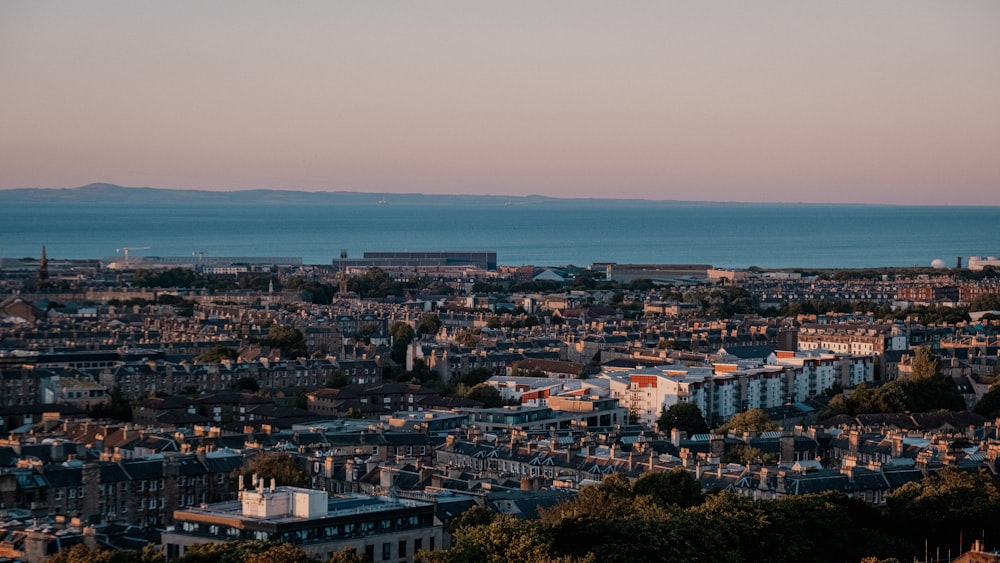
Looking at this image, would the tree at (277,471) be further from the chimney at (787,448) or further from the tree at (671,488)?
the chimney at (787,448)

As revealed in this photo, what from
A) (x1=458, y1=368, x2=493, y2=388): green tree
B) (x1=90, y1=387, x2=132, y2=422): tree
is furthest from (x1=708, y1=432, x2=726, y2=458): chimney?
(x1=458, y1=368, x2=493, y2=388): green tree

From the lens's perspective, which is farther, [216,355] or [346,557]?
[216,355]

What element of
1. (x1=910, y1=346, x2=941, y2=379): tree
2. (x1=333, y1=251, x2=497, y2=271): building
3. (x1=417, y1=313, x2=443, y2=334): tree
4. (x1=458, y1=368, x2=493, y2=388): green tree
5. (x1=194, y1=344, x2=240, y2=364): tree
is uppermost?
(x1=910, y1=346, x2=941, y2=379): tree

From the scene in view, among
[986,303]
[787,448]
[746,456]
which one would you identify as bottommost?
[986,303]

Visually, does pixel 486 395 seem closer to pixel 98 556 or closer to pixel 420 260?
pixel 98 556

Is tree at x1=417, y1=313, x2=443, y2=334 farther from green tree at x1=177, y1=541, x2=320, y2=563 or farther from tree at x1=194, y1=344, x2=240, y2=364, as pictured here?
green tree at x1=177, y1=541, x2=320, y2=563

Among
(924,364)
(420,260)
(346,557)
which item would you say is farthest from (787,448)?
(420,260)

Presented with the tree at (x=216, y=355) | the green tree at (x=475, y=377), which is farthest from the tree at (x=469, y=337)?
the tree at (x=216, y=355)
